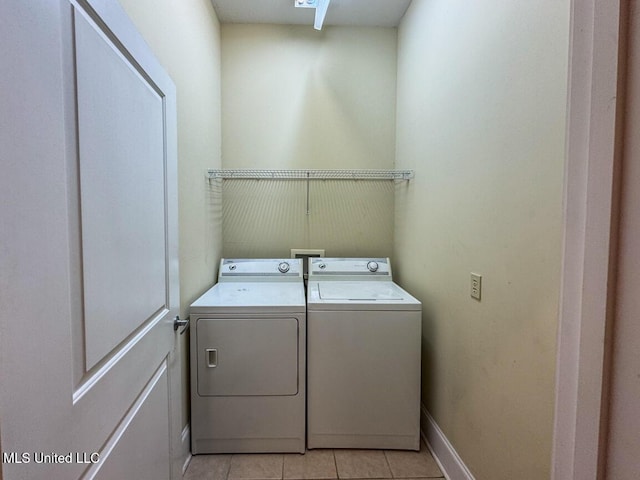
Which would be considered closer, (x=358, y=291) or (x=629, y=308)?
(x=629, y=308)

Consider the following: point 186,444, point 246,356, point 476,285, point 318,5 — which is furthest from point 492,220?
point 186,444

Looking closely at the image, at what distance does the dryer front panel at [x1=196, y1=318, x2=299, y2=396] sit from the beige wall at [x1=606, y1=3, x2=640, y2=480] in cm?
139

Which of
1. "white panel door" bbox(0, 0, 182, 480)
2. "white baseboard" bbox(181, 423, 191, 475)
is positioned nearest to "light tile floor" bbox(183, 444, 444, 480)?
"white baseboard" bbox(181, 423, 191, 475)

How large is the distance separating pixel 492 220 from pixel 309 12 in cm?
209

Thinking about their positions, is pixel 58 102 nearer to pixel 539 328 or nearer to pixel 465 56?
pixel 539 328

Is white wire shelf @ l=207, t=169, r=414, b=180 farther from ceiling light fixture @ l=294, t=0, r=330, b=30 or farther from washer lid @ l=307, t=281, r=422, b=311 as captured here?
ceiling light fixture @ l=294, t=0, r=330, b=30

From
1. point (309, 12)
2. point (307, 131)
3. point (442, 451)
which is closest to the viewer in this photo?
point (442, 451)

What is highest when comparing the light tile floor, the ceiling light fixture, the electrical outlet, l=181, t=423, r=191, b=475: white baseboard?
the ceiling light fixture

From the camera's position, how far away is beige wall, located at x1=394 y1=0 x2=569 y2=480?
3.13 ft

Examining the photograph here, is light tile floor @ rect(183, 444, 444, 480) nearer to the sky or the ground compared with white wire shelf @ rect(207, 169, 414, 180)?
nearer to the ground

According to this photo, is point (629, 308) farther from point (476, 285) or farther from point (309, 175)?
point (309, 175)

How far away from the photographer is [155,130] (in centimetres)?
103

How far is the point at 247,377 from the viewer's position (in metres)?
1.65

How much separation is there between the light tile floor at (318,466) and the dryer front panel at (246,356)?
368 mm
